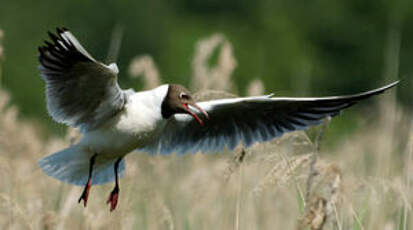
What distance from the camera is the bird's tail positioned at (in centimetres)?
507

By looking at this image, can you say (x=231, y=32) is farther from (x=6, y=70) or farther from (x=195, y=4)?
(x=6, y=70)

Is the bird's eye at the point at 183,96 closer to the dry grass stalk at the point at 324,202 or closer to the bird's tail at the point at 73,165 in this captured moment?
the bird's tail at the point at 73,165

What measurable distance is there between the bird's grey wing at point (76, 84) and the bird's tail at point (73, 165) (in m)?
0.21

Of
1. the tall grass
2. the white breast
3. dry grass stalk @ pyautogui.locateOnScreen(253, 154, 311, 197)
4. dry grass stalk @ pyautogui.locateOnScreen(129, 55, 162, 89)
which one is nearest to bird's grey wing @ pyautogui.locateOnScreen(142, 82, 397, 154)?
the tall grass

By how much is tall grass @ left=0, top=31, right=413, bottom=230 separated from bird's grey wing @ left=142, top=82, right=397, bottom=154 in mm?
171

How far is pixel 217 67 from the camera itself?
6.02 metres

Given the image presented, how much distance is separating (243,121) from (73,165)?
1187mm

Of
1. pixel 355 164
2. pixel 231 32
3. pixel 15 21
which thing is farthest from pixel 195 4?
pixel 355 164

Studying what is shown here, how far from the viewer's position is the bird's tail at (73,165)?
5074 mm

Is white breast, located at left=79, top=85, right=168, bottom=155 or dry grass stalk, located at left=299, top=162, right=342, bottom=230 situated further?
white breast, located at left=79, top=85, right=168, bottom=155

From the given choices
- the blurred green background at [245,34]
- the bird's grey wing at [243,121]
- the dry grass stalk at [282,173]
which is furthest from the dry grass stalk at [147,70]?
the blurred green background at [245,34]

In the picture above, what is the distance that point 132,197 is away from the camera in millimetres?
4121

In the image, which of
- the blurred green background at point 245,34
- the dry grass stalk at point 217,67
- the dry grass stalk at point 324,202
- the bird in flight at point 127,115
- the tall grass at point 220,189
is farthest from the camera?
the blurred green background at point 245,34

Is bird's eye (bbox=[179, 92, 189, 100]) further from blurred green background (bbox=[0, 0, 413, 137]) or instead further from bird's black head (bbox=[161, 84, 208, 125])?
blurred green background (bbox=[0, 0, 413, 137])
